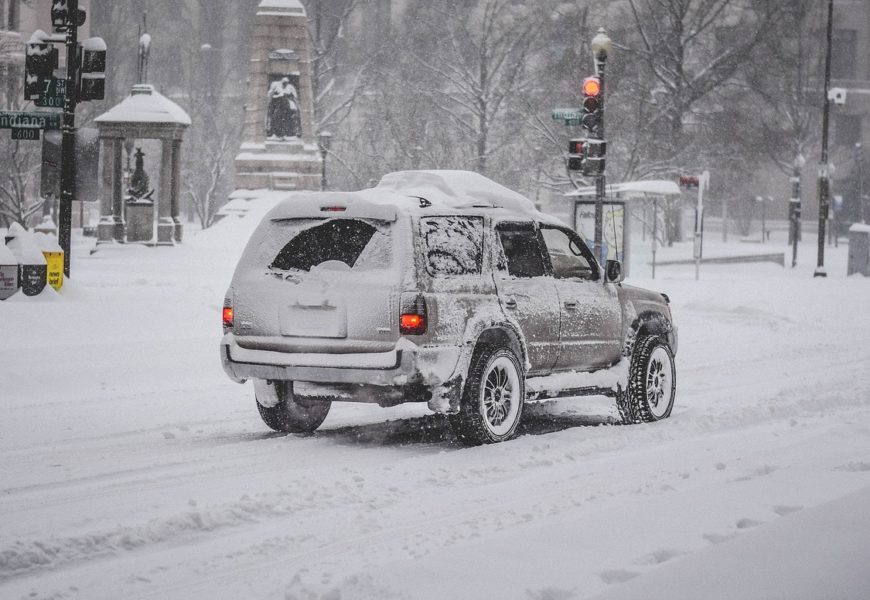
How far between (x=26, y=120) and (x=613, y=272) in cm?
831

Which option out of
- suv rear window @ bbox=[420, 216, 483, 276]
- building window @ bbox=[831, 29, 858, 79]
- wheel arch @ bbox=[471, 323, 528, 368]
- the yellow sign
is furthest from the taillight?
building window @ bbox=[831, 29, 858, 79]

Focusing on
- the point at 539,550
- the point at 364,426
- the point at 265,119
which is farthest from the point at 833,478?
the point at 265,119

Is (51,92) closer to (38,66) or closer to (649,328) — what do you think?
(38,66)

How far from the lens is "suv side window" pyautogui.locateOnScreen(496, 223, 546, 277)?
9.97m

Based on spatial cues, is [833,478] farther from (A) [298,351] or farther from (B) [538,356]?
(A) [298,351]

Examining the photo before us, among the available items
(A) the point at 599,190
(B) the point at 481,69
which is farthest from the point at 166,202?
(A) the point at 599,190

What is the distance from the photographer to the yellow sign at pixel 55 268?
54.0ft

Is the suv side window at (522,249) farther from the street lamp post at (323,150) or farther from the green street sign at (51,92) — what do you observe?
the street lamp post at (323,150)

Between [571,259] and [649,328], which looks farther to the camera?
[649,328]

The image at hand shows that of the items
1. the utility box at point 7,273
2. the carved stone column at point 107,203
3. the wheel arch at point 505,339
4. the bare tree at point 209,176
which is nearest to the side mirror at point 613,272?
the wheel arch at point 505,339

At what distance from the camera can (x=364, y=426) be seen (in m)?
10.7

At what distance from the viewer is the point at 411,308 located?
8.85m

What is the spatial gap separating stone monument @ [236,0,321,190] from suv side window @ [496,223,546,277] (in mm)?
30583

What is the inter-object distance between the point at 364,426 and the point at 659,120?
41.1 meters
